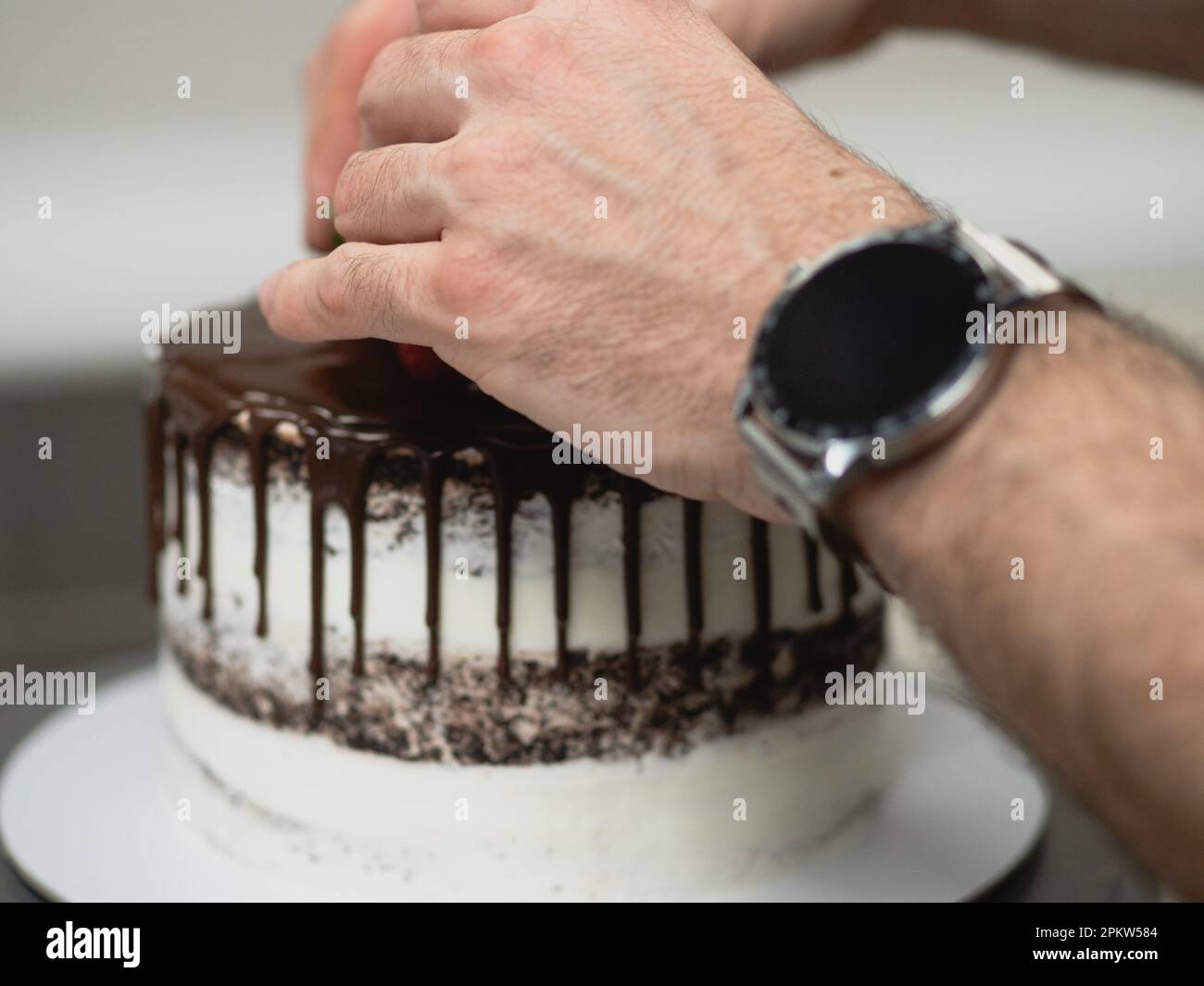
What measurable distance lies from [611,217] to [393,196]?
16 cm

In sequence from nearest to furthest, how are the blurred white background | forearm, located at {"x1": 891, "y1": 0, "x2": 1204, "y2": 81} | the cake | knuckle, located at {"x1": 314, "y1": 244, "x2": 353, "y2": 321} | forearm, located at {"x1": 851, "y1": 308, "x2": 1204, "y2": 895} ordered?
forearm, located at {"x1": 851, "y1": 308, "x2": 1204, "y2": 895} < knuckle, located at {"x1": 314, "y1": 244, "x2": 353, "y2": 321} < the cake < forearm, located at {"x1": 891, "y1": 0, "x2": 1204, "y2": 81} < the blurred white background

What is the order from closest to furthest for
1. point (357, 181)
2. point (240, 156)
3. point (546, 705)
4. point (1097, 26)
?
1. point (357, 181)
2. point (546, 705)
3. point (1097, 26)
4. point (240, 156)

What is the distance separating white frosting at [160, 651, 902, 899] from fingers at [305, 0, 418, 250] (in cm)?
50

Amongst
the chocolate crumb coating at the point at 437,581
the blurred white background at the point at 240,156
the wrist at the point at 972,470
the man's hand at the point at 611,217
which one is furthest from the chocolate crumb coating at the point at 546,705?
the blurred white background at the point at 240,156

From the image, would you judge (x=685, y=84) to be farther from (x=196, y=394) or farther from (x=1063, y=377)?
(x=196, y=394)

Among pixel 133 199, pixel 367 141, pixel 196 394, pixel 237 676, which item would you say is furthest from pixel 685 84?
pixel 133 199

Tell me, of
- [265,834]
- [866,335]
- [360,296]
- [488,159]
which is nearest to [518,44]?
[488,159]

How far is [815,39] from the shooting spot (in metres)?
1.37

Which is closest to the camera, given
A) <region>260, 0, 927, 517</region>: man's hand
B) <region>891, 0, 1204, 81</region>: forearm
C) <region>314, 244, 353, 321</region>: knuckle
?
<region>260, 0, 927, 517</region>: man's hand

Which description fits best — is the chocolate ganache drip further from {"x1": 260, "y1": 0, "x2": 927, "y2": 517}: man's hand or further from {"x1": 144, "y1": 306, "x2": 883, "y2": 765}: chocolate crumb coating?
{"x1": 260, "y1": 0, "x2": 927, "y2": 517}: man's hand

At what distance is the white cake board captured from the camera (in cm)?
107

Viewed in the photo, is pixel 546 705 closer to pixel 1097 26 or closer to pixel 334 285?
pixel 334 285

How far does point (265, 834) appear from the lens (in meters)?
1.12

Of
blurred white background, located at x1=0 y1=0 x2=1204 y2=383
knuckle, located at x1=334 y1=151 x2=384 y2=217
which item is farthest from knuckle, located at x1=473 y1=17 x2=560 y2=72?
blurred white background, located at x1=0 y1=0 x2=1204 y2=383
